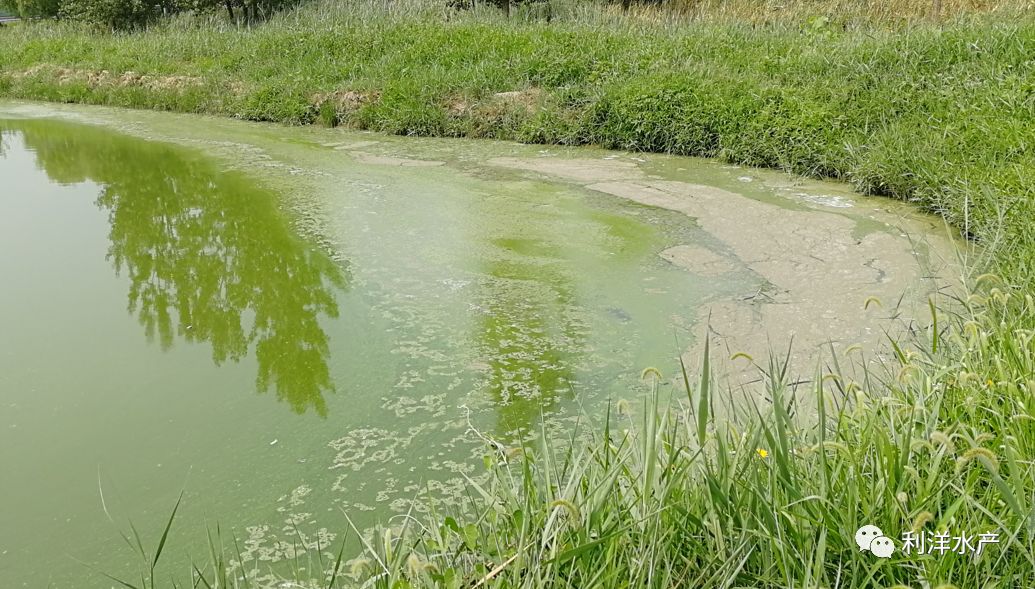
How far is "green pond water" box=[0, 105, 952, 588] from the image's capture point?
2.21 metres

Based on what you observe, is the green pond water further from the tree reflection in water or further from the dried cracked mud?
the dried cracked mud

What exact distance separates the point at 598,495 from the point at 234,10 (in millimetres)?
12109

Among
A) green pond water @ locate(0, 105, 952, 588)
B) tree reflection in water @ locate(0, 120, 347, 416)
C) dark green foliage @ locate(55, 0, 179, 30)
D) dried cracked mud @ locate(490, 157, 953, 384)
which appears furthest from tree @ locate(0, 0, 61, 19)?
dried cracked mud @ locate(490, 157, 953, 384)

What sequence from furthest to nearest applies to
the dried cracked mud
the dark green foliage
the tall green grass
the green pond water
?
the dark green foliage
the tall green grass
the dried cracked mud
the green pond water

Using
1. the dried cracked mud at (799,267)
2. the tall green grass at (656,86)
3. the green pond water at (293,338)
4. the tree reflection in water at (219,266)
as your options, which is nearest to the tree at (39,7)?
the tall green grass at (656,86)

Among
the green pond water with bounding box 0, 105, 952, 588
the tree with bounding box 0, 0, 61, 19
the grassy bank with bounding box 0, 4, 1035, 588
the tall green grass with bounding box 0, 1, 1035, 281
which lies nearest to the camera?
the grassy bank with bounding box 0, 4, 1035, 588

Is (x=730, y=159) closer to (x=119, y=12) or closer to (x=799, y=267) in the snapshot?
(x=799, y=267)

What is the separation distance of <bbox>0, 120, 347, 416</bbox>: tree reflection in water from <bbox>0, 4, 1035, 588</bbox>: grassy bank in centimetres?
116

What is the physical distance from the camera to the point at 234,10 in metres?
12.2

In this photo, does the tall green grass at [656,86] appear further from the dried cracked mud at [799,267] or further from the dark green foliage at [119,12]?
the dark green foliage at [119,12]

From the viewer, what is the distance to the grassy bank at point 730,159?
1468 mm

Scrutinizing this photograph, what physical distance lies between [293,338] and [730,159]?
11.3 feet

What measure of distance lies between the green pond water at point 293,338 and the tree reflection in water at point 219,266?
0.02 m

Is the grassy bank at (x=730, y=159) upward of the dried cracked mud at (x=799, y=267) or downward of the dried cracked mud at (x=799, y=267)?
upward
